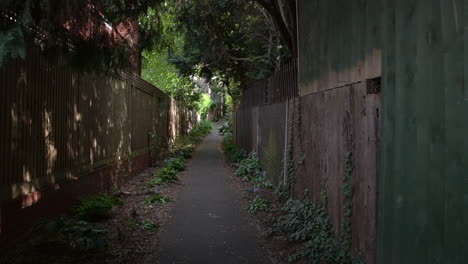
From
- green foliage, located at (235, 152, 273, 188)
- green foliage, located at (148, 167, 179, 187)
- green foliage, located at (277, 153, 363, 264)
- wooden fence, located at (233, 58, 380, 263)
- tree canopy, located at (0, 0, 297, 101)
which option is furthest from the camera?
green foliage, located at (235, 152, 273, 188)

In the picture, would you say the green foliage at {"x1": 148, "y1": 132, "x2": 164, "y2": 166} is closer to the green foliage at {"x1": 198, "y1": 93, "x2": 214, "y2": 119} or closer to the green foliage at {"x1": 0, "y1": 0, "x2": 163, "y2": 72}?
the green foliage at {"x1": 0, "y1": 0, "x2": 163, "y2": 72}

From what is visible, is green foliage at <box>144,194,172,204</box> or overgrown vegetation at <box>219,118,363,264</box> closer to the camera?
overgrown vegetation at <box>219,118,363,264</box>

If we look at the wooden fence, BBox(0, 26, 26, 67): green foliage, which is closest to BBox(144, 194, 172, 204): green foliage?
the wooden fence

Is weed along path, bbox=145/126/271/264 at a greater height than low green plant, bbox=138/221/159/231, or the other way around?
low green plant, bbox=138/221/159/231

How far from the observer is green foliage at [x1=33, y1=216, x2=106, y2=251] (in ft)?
15.2

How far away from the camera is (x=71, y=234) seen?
16.1 feet

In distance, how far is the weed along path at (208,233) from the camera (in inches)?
208

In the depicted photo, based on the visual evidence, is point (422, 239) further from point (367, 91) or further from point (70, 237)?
point (70, 237)

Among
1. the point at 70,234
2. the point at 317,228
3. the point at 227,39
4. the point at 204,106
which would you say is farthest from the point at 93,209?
the point at 204,106

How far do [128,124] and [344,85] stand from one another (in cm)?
739

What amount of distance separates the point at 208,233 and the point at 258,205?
5.82 feet

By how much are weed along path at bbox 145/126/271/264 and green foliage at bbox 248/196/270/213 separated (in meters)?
0.20

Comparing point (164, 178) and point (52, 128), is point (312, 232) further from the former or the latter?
point (164, 178)

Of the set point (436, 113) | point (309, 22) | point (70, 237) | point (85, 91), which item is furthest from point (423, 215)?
point (85, 91)
